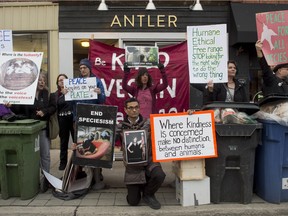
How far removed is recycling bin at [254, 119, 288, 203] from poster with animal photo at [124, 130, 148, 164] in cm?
158

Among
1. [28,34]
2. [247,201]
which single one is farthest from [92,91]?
[28,34]

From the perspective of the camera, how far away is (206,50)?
5234mm

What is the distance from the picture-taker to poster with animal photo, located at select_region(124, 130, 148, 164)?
4.56m

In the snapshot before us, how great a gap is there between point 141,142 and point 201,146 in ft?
2.56

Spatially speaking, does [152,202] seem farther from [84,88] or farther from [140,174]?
[84,88]

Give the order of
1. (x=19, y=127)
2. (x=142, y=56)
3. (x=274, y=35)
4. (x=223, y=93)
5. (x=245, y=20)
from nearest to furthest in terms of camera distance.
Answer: (x=19, y=127) → (x=223, y=93) → (x=274, y=35) → (x=142, y=56) → (x=245, y=20)

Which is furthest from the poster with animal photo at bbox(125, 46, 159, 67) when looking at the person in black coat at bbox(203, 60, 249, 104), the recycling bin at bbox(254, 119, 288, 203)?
the recycling bin at bbox(254, 119, 288, 203)

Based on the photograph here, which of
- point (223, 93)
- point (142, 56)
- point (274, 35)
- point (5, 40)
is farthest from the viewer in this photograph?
point (142, 56)

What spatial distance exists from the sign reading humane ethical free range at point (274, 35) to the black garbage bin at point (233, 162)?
48.5 inches

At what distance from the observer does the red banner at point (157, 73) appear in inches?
263

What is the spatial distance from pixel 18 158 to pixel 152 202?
1.85 metres

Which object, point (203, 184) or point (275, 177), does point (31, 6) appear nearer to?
point (203, 184)

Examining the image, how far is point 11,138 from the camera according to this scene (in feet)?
15.3

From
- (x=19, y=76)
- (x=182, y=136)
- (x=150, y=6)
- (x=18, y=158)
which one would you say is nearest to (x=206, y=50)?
(x=182, y=136)
